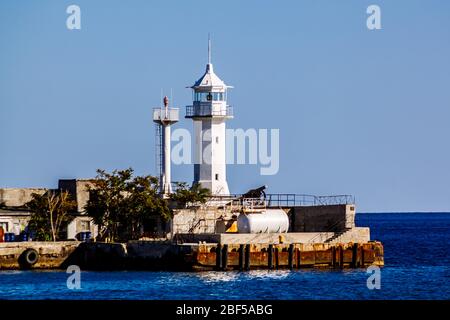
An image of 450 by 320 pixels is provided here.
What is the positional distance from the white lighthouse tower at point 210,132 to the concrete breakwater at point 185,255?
399 inches

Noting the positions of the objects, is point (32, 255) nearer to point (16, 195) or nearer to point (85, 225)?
point (85, 225)

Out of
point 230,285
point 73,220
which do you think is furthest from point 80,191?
point 230,285

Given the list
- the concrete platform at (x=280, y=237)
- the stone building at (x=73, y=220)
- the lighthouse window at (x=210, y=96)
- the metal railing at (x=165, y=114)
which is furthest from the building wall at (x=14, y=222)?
the lighthouse window at (x=210, y=96)

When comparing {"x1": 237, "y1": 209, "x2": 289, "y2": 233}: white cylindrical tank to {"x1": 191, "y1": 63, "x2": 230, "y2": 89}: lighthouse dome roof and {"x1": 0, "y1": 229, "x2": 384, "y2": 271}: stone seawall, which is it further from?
{"x1": 191, "y1": 63, "x2": 230, "y2": 89}: lighthouse dome roof

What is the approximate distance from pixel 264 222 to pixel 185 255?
6.28m

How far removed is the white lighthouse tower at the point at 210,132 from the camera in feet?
269

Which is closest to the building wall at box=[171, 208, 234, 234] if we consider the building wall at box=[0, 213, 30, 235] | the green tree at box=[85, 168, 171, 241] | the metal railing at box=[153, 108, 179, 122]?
the green tree at box=[85, 168, 171, 241]

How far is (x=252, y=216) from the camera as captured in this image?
240 ft

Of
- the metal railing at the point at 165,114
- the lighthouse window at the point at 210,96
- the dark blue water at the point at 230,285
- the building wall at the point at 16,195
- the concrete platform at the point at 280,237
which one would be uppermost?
the lighthouse window at the point at 210,96

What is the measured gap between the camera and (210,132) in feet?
269

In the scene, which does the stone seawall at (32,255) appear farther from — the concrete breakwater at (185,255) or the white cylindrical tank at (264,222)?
the white cylindrical tank at (264,222)
